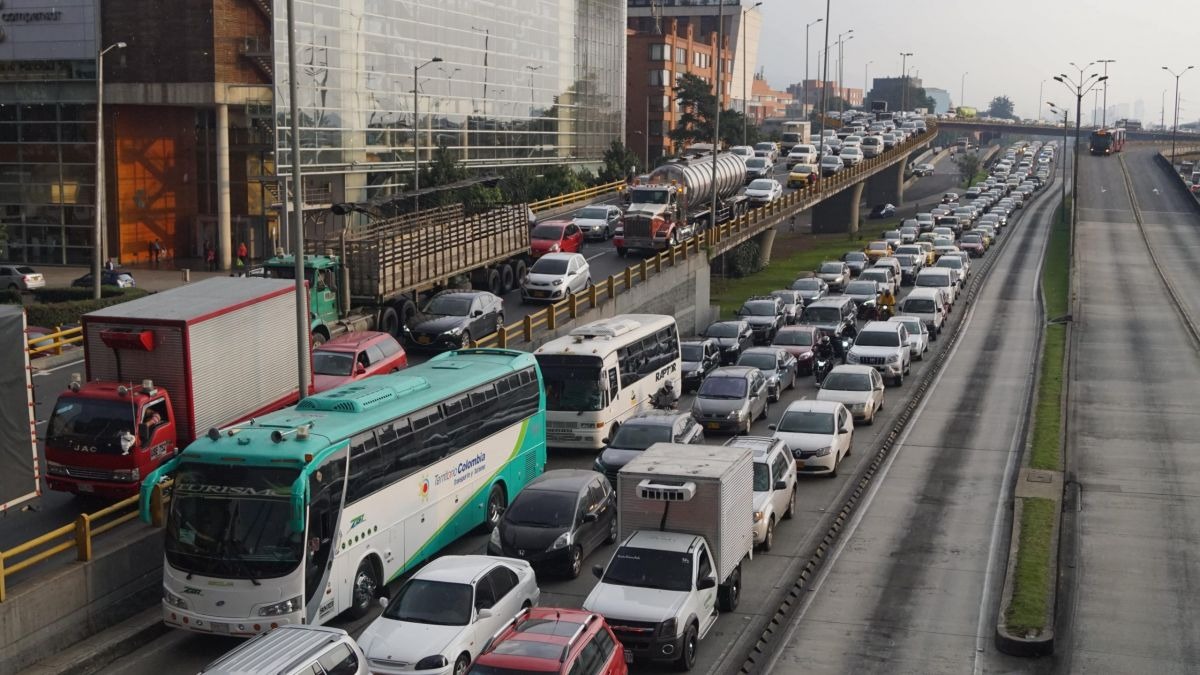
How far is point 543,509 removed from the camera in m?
21.1

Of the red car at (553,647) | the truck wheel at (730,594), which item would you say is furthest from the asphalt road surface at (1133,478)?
the red car at (553,647)

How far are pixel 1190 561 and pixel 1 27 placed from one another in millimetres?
57568

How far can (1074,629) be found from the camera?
19156 mm

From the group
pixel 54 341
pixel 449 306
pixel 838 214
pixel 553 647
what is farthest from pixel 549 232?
pixel 838 214

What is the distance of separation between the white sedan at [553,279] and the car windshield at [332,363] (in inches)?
534

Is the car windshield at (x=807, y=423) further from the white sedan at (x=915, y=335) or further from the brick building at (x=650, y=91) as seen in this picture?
the brick building at (x=650, y=91)

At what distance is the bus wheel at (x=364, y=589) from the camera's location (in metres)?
18.7

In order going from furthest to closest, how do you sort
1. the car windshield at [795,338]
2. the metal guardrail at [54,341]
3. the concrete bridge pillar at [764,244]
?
1. the concrete bridge pillar at [764,244]
2. the car windshield at [795,338]
3. the metal guardrail at [54,341]

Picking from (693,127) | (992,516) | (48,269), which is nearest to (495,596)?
(992,516)

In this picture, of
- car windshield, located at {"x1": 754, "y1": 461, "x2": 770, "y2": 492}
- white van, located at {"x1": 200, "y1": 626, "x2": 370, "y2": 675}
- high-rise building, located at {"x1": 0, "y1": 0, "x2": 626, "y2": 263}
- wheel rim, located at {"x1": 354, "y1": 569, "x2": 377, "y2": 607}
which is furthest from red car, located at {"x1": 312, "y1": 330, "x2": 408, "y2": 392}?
high-rise building, located at {"x1": 0, "y1": 0, "x2": 626, "y2": 263}

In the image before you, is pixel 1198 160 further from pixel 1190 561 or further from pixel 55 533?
pixel 55 533

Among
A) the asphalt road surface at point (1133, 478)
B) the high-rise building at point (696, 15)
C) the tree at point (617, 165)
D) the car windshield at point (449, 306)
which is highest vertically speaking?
the high-rise building at point (696, 15)

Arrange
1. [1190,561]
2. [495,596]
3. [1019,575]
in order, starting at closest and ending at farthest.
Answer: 1. [495,596]
2. [1019,575]
3. [1190,561]

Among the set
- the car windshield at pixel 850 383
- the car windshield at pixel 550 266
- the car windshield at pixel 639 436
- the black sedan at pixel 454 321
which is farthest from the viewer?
the car windshield at pixel 550 266
